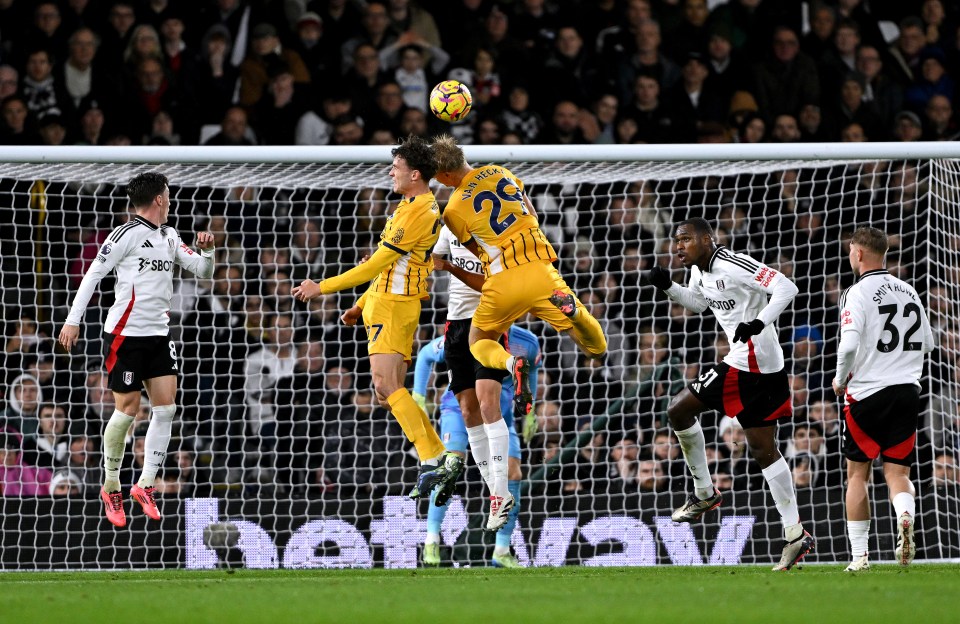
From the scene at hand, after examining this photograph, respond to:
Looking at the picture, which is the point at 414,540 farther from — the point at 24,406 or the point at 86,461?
the point at 24,406

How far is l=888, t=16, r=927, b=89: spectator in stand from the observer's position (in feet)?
43.9

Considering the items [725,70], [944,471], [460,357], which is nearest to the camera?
[460,357]

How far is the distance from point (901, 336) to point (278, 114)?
6.41 m

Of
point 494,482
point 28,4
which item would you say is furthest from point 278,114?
point 494,482

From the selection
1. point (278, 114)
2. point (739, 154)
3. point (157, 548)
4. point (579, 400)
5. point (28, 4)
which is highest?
point (28, 4)

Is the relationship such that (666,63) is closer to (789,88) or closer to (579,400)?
(789,88)

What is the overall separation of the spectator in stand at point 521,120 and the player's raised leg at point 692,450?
474cm

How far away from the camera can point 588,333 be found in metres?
7.94

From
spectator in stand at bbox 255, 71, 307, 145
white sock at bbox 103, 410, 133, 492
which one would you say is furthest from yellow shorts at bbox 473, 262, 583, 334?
spectator in stand at bbox 255, 71, 307, 145

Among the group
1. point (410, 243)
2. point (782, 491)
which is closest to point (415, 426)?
point (410, 243)

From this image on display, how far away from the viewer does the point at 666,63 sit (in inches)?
513

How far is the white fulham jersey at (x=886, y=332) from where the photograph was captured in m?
7.72

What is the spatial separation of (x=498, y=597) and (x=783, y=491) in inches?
105

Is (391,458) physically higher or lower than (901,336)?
lower
